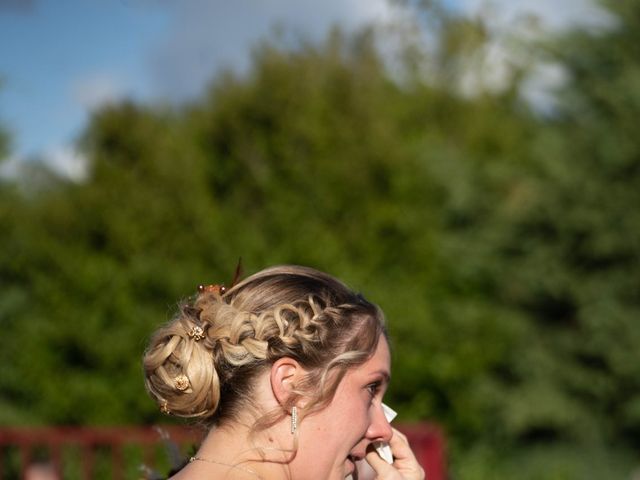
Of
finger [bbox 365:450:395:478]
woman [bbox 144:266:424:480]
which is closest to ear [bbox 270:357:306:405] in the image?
woman [bbox 144:266:424:480]

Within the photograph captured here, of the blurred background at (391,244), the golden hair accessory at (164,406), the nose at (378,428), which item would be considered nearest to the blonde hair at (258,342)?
the golden hair accessory at (164,406)

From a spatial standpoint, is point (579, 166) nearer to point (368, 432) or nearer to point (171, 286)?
point (171, 286)

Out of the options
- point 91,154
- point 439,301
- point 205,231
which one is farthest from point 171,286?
point 439,301

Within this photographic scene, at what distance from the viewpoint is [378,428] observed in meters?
1.81

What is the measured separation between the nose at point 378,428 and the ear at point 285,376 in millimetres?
175

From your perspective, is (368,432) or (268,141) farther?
(268,141)

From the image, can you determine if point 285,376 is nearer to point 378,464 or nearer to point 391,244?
point 378,464

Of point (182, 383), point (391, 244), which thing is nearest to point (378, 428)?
point (182, 383)

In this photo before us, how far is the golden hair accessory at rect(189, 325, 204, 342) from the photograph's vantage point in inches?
70.0

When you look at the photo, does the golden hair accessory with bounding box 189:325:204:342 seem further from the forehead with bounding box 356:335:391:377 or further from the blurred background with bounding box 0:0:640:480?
the blurred background with bounding box 0:0:640:480

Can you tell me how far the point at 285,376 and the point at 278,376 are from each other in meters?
0.01

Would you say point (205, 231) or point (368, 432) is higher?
point (205, 231)

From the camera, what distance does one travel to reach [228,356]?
1.74m

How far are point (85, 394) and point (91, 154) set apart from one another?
211 centimetres
